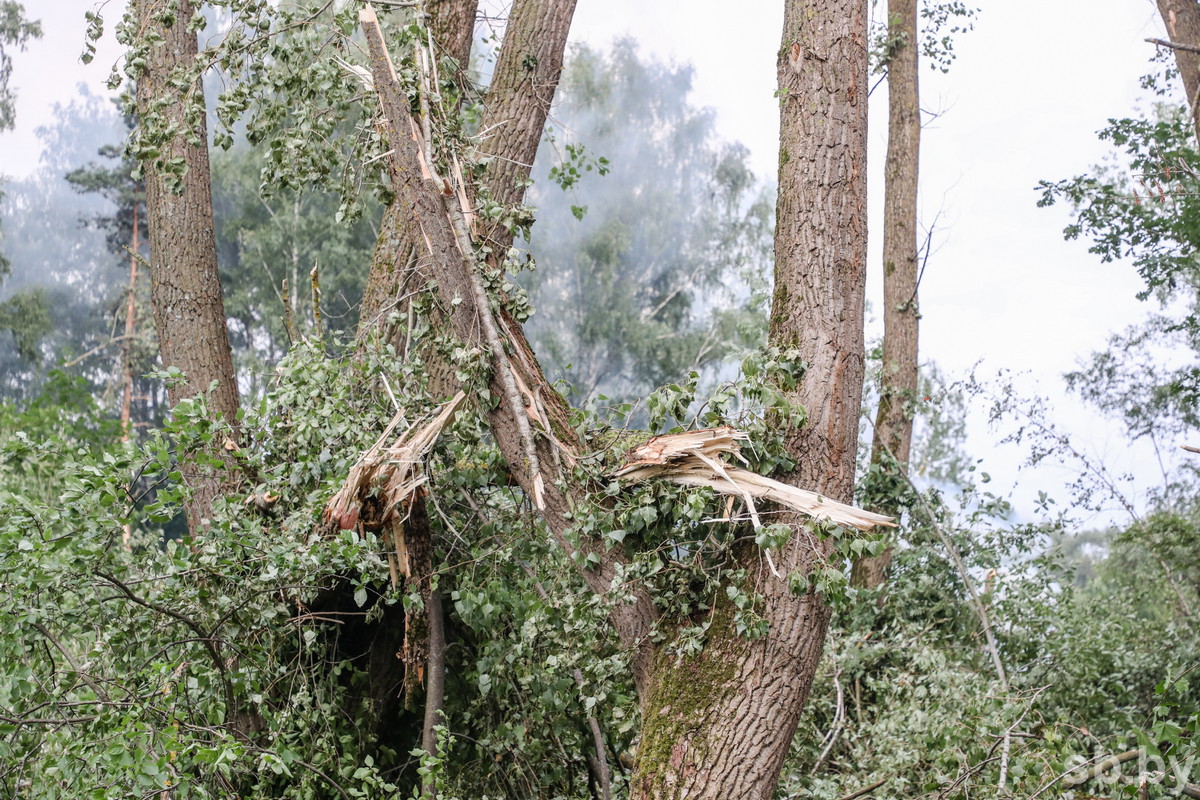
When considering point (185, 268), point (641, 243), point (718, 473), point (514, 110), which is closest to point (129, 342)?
point (641, 243)

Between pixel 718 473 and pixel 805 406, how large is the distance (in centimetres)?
34

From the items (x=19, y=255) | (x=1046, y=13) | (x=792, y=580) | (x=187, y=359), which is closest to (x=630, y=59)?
(x=1046, y=13)

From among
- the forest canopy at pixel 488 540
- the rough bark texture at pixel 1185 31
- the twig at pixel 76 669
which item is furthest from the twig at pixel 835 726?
the rough bark texture at pixel 1185 31

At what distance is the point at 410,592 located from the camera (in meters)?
3.44

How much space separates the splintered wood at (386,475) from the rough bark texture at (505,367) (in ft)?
0.76

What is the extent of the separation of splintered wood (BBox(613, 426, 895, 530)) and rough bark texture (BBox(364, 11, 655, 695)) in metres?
0.24

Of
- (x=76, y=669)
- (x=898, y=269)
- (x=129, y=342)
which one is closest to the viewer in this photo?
(x=76, y=669)

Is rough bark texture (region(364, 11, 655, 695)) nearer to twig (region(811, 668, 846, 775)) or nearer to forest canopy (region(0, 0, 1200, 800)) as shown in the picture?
forest canopy (region(0, 0, 1200, 800))

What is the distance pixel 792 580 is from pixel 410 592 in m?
1.50

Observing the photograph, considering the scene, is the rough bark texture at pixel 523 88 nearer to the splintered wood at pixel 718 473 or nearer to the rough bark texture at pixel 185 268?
the rough bark texture at pixel 185 268

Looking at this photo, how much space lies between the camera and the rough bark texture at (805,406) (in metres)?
2.58

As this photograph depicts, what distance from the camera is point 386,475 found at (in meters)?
3.22

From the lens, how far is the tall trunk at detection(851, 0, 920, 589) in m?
6.35

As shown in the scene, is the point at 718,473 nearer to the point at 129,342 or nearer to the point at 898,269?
the point at 898,269
